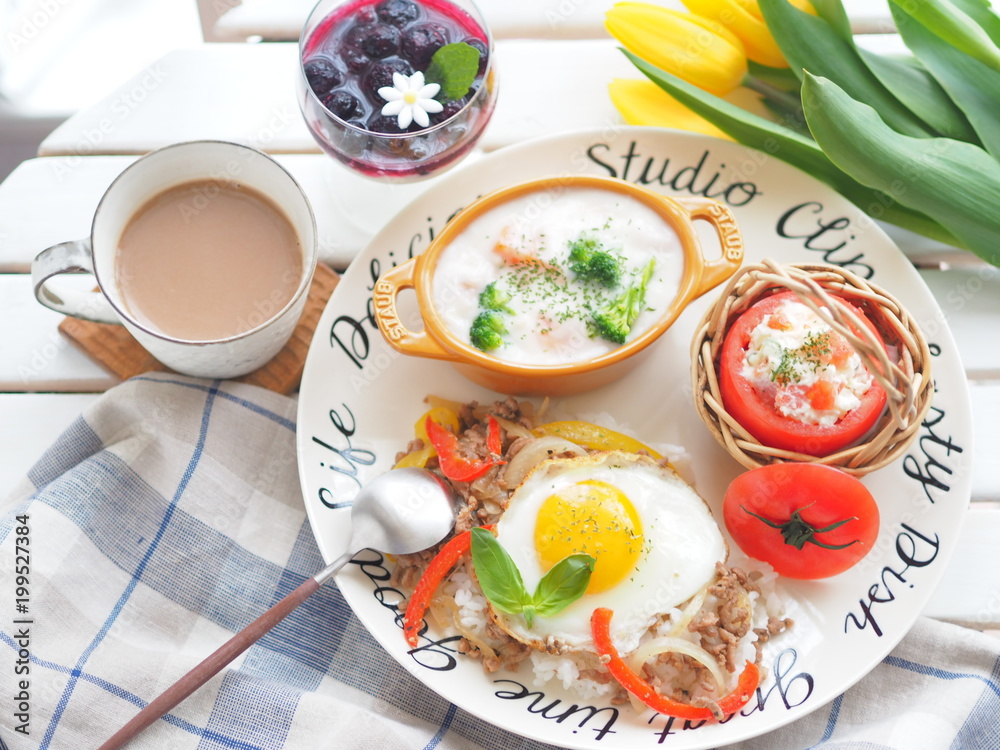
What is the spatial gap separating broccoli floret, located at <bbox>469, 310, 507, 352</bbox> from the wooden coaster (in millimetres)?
740

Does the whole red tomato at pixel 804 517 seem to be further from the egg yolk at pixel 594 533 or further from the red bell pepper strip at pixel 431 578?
the red bell pepper strip at pixel 431 578

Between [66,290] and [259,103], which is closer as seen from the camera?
[66,290]

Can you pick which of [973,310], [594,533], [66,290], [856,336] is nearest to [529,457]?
[594,533]

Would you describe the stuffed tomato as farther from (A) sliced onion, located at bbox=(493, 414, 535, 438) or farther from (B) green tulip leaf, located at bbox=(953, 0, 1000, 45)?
(B) green tulip leaf, located at bbox=(953, 0, 1000, 45)

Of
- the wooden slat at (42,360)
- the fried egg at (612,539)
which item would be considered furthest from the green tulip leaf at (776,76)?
the wooden slat at (42,360)

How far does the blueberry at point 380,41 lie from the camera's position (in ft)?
9.36

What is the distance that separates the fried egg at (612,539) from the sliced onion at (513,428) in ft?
0.60

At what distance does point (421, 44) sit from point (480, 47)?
198 mm

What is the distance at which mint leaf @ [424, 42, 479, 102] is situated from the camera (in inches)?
110

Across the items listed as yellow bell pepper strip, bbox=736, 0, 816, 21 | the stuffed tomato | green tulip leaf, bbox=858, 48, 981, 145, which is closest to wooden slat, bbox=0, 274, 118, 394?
the stuffed tomato

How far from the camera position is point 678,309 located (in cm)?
283

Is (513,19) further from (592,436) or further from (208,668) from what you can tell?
(208,668)

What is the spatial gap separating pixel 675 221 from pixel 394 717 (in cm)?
185

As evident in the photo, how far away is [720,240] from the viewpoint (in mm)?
2906
